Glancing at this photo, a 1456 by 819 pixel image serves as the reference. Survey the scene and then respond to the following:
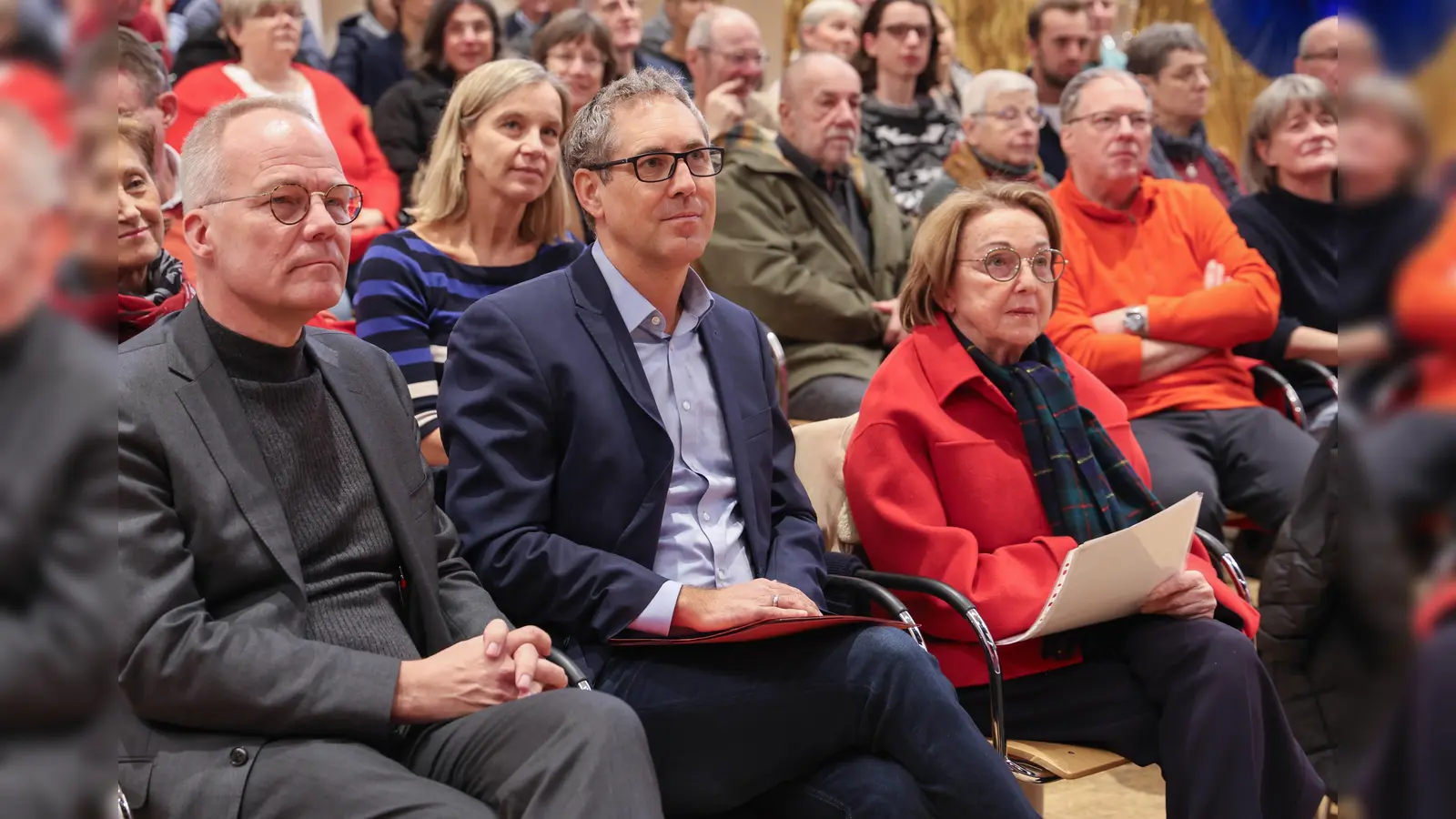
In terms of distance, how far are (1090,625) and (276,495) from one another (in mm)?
1282

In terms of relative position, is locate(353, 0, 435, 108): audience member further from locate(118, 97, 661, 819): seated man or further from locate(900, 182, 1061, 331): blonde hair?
locate(118, 97, 661, 819): seated man

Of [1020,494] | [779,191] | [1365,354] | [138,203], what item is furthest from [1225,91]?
[1365,354]

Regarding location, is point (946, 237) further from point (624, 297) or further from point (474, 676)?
point (474, 676)

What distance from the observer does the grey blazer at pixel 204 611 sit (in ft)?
4.78

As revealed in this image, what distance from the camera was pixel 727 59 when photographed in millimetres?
4156

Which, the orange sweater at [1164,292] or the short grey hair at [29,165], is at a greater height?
the short grey hair at [29,165]

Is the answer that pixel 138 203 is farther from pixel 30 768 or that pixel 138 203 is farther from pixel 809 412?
pixel 30 768

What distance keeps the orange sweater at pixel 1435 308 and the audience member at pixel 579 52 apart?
11.9 feet

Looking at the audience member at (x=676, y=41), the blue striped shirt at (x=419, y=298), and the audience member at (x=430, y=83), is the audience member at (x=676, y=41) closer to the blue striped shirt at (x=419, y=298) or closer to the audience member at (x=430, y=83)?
the audience member at (x=430, y=83)

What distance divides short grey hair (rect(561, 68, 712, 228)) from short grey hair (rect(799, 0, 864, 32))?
282 cm

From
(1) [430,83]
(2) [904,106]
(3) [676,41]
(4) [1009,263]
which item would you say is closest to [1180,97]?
(2) [904,106]

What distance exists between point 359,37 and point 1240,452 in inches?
122

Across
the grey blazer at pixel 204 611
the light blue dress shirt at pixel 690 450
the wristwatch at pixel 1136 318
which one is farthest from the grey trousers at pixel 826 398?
the grey blazer at pixel 204 611

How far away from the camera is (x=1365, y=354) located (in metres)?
0.53
